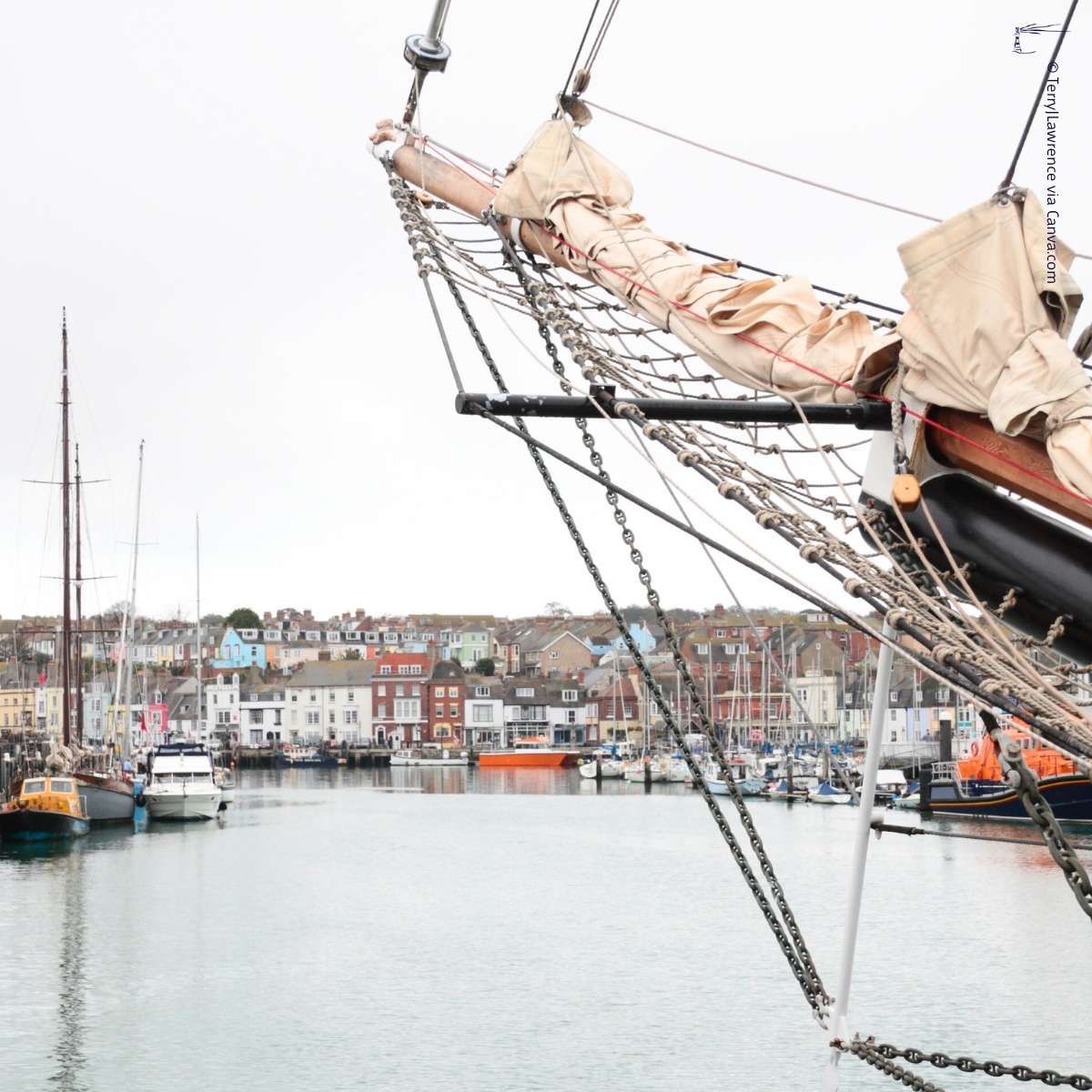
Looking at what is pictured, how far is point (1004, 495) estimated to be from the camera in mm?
5730

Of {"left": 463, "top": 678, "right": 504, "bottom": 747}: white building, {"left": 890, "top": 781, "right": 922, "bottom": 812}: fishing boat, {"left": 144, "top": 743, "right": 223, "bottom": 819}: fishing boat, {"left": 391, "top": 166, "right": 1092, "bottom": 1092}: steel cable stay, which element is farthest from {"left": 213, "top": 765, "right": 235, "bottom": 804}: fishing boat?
{"left": 391, "top": 166, "right": 1092, "bottom": 1092}: steel cable stay

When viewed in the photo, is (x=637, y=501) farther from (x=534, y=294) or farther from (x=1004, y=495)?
(x=534, y=294)

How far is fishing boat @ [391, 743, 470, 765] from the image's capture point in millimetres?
124050

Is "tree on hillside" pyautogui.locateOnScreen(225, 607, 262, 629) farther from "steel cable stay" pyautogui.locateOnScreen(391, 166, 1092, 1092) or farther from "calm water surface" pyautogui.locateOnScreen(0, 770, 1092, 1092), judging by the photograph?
"steel cable stay" pyautogui.locateOnScreen(391, 166, 1092, 1092)

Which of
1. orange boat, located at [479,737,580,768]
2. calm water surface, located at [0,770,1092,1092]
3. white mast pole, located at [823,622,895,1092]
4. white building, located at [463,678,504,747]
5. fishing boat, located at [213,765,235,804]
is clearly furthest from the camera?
white building, located at [463,678,504,747]

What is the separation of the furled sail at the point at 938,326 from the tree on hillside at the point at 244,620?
523 ft

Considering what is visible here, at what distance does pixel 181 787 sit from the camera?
187 feet

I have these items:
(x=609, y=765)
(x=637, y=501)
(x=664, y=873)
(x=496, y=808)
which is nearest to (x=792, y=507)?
(x=637, y=501)

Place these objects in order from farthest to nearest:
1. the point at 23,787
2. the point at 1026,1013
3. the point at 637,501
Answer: the point at 23,787 < the point at 1026,1013 < the point at 637,501

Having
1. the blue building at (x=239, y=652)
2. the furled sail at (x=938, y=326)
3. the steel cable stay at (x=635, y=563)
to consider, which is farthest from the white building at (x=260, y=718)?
the furled sail at (x=938, y=326)

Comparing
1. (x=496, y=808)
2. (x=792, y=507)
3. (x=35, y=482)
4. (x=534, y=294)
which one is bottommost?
(x=496, y=808)

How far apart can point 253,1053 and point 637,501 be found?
1614cm

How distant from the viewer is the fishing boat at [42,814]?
47.7 metres

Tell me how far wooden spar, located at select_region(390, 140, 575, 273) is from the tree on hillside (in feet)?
515
